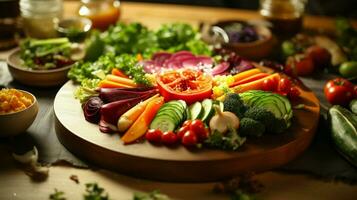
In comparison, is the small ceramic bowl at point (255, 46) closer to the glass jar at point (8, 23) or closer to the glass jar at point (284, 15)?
the glass jar at point (284, 15)

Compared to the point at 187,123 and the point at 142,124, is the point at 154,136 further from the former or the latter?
the point at 187,123

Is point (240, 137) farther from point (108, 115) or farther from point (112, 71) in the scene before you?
point (112, 71)

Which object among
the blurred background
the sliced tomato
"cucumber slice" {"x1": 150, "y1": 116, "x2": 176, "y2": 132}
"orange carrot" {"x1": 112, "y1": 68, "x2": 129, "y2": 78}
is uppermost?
the sliced tomato

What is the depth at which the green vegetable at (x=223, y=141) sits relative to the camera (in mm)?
3000

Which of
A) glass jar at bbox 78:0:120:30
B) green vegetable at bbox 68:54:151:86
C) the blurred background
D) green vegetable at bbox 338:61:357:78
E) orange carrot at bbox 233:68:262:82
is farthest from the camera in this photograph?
the blurred background

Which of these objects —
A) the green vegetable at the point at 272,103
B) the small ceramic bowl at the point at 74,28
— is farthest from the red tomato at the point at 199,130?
the small ceramic bowl at the point at 74,28

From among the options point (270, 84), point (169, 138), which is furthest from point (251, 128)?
point (270, 84)

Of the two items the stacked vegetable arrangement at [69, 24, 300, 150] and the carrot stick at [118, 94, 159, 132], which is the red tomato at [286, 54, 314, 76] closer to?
the stacked vegetable arrangement at [69, 24, 300, 150]

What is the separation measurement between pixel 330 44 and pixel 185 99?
2.24m

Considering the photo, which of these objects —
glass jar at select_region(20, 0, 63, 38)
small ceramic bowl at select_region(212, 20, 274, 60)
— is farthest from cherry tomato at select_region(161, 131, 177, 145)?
glass jar at select_region(20, 0, 63, 38)

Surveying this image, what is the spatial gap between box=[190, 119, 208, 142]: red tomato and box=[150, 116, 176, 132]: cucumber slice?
0.46 ft

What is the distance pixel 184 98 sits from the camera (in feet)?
11.1

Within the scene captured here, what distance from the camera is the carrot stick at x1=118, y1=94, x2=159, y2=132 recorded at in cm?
315

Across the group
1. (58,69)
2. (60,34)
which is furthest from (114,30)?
(58,69)
